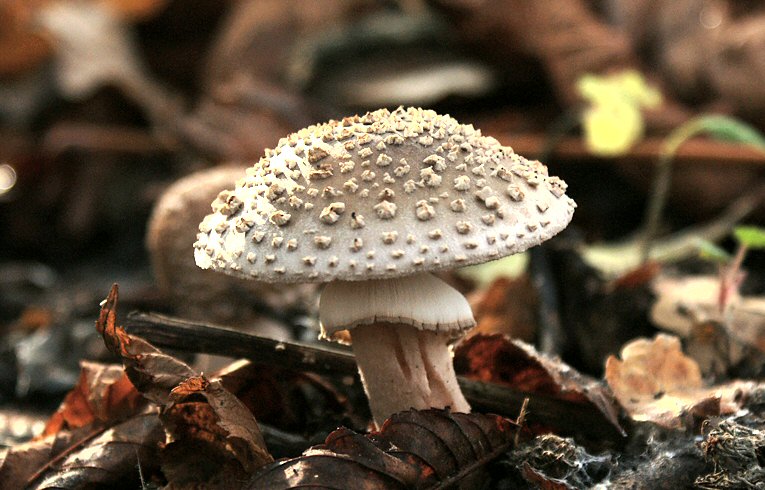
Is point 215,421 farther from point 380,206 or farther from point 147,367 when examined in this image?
point 380,206

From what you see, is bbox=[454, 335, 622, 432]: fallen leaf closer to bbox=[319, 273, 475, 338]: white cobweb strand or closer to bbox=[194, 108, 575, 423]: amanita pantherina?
bbox=[194, 108, 575, 423]: amanita pantherina

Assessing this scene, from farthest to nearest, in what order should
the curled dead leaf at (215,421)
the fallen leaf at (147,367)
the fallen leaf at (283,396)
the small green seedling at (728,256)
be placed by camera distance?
1. the small green seedling at (728,256)
2. the fallen leaf at (283,396)
3. the fallen leaf at (147,367)
4. the curled dead leaf at (215,421)

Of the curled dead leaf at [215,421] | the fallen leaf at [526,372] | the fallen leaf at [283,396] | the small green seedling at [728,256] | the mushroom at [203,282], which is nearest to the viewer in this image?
the curled dead leaf at [215,421]

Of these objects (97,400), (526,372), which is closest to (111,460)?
(97,400)

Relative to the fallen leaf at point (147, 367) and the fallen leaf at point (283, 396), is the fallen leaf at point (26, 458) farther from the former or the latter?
the fallen leaf at point (283, 396)

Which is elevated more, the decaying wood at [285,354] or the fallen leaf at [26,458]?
the decaying wood at [285,354]

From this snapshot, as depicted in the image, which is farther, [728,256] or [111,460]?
[728,256]

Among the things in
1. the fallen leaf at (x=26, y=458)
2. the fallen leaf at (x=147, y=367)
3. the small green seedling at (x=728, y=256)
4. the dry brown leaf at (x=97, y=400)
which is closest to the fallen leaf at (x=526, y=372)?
the small green seedling at (x=728, y=256)

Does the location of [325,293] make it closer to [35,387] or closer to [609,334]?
[609,334]
